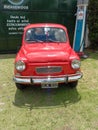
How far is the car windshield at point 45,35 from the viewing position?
277 inches

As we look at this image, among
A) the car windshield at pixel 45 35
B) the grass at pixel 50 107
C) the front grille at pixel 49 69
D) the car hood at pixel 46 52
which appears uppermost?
the car windshield at pixel 45 35

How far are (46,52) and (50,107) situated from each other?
1.44 m

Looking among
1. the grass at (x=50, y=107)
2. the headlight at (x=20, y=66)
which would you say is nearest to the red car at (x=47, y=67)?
the headlight at (x=20, y=66)

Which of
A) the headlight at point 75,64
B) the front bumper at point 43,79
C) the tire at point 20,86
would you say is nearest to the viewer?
the front bumper at point 43,79

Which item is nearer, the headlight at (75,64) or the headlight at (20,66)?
the headlight at (20,66)

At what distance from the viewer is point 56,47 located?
6.62 m

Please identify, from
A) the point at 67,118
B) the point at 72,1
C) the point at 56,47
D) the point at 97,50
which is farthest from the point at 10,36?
the point at 67,118

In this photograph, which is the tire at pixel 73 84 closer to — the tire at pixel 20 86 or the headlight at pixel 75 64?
the headlight at pixel 75 64

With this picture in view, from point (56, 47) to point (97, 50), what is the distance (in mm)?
5821

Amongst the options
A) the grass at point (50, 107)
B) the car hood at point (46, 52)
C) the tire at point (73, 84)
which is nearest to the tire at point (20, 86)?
the grass at point (50, 107)

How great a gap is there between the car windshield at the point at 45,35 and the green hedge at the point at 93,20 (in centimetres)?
482

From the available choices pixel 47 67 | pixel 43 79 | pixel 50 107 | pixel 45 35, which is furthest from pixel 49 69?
pixel 45 35

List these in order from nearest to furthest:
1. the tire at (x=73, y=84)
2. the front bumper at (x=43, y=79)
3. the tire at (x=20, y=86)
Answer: the front bumper at (x=43, y=79)
the tire at (x=20, y=86)
the tire at (x=73, y=84)

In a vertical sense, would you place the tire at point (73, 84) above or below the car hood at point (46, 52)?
below
